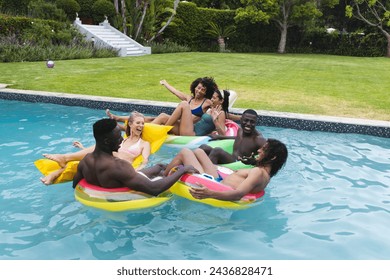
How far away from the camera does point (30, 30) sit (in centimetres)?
1866

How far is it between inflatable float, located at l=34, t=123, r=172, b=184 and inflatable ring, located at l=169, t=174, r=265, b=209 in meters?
0.90

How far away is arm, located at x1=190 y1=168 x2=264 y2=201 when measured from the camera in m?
3.83

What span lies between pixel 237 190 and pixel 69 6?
20.9 metres

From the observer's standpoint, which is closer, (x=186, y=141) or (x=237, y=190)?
(x=237, y=190)

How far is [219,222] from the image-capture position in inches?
165

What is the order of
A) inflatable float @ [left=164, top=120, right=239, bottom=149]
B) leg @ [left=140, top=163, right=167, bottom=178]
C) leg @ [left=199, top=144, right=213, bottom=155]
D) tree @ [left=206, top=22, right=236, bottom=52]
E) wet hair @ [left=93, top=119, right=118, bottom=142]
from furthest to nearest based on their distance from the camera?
tree @ [left=206, top=22, right=236, bottom=52] → inflatable float @ [left=164, top=120, right=239, bottom=149] → leg @ [left=199, top=144, right=213, bottom=155] → leg @ [left=140, top=163, right=167, bottom=178] → wet hair @ [left=93, top=119, right=118, bottom=142]

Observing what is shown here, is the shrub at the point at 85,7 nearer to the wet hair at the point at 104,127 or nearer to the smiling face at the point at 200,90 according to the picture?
the smiling face at the point at 200,90

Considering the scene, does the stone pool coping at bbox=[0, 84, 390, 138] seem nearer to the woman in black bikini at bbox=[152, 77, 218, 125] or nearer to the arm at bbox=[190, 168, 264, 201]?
the woman in black bikini at bbox=[152, 77, 218, 125]

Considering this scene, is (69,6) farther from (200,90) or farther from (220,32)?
(200,90)

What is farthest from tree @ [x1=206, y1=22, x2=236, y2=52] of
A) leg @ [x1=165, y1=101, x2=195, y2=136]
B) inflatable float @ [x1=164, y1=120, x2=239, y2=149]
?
inflatable float @ [x1=164, y1=120, x2=239, y2=149]

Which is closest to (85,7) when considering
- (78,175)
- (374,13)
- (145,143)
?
(374,13)
